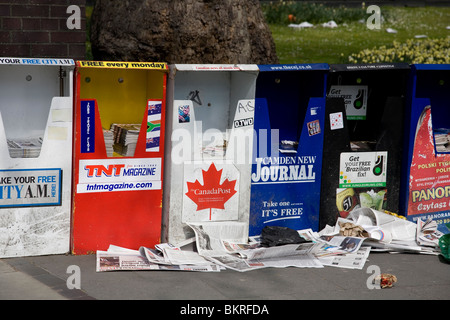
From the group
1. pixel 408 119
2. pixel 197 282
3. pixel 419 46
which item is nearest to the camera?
pixel 197 282

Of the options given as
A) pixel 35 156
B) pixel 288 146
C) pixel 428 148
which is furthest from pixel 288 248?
pixel 35 156

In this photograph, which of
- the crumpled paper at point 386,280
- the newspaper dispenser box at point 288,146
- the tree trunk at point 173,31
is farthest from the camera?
the tree trunk at point 173,31

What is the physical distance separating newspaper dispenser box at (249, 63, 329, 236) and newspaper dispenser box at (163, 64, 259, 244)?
15cm

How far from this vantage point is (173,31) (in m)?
6.71

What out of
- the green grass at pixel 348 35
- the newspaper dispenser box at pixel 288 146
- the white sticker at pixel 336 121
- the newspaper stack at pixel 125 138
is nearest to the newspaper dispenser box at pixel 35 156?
the newspaper stack at pixel 125 138

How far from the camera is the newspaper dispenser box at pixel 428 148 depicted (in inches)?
241

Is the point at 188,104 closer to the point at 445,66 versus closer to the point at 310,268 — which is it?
the point at 310,268

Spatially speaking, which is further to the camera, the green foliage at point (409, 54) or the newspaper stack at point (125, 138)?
the green foliage at point (409, 54)

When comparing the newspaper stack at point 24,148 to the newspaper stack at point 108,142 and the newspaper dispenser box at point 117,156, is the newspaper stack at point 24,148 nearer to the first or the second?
the newspaper dispenser box at point 117,156

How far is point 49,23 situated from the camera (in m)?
6.82

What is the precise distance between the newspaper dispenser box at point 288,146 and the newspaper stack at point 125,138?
102 centimetres

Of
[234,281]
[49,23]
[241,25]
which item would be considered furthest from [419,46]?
[234,281]

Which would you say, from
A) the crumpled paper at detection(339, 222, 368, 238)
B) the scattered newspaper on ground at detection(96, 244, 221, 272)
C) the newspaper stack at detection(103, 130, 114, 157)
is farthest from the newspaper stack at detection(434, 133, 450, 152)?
the newspaper stack at detection(103, 130, 114, 157)

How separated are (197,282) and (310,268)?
95cm
